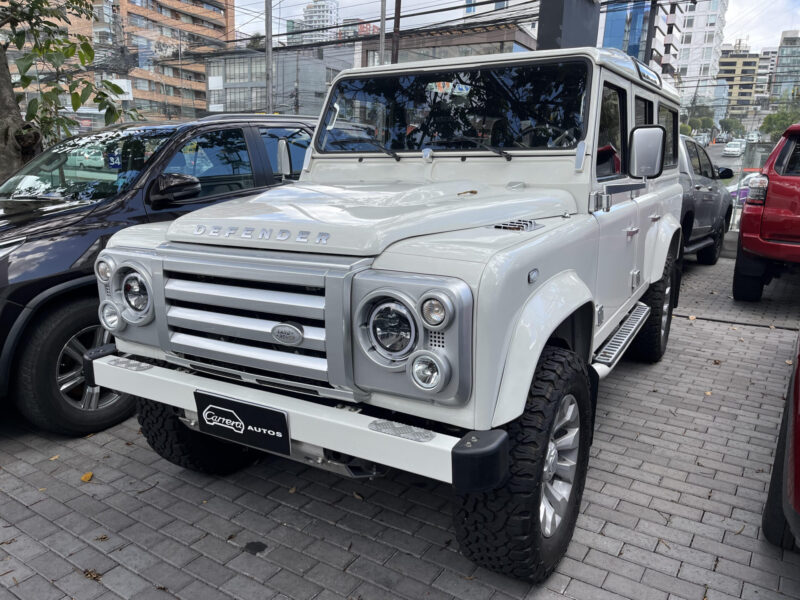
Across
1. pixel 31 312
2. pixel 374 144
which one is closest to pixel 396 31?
pixel 374 144

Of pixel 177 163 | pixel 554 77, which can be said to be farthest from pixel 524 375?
pixel 177 163

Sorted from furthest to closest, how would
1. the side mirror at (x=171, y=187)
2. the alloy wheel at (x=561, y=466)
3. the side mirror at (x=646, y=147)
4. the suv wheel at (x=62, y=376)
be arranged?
1. the side mirror at (x=171, y=187)
2. the suv wheel at (x=62, y=376)
3. the side mirror at (x=646, y=147)
4. the alloy wheel at (x=561, y=466)

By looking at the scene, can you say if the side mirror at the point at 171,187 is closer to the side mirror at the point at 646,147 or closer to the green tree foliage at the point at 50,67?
the green tree foliage at the point at 50,67

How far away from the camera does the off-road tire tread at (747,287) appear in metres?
7.07

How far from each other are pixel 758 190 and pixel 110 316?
21.1ft

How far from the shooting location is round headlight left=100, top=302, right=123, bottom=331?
→ 2.69 m

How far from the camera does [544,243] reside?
7.92ft

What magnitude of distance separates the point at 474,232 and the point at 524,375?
0.64m

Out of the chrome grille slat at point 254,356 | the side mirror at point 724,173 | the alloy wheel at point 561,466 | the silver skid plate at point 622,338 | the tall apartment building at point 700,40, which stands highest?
the tall apartment building at point 700,40

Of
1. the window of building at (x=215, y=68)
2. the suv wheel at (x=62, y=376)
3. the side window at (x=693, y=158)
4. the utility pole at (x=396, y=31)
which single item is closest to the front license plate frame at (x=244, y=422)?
the suv wheel at (x=62, y=376)

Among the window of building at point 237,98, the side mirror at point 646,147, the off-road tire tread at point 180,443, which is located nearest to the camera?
the off-road tire tread at point 180,443

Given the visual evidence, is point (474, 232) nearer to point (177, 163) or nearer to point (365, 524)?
point (365, 524)

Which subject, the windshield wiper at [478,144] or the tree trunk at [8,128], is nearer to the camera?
the windshield wiper at [478,144]

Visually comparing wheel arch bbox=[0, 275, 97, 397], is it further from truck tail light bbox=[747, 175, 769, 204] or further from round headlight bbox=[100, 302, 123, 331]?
truck tail light bbox=[747, 175, 769, 204]
